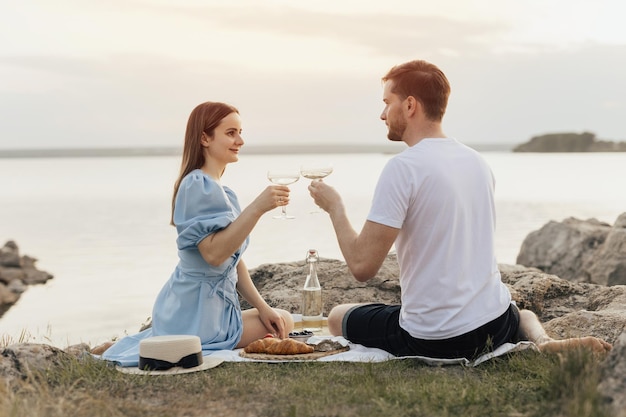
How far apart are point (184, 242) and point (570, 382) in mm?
2977

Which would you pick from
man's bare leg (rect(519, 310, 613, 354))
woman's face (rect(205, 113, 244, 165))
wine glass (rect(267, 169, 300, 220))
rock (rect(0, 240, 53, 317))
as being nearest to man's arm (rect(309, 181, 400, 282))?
wine glass (rect(267, 169, 300, 220))

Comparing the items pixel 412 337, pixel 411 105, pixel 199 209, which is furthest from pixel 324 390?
pixel 411 105

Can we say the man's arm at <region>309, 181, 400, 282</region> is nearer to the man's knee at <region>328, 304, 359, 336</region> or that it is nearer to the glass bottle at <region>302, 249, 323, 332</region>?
the man's knee at <region>328, 304, 359, 336</region>

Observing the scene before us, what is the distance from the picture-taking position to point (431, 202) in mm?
5457

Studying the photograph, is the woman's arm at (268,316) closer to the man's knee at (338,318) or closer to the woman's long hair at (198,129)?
the man's knee at (338,318)

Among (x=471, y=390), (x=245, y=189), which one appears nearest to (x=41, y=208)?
(x=245, y=189)

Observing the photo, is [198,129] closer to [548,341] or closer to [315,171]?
[315,171]

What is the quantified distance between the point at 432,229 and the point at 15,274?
34880 millimetres

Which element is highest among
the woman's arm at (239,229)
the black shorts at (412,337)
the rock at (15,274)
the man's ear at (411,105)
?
the man's ear at (411,105)

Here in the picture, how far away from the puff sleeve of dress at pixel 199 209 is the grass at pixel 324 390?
3.28 ft

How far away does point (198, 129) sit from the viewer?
647 cm

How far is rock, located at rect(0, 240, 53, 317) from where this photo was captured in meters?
35.1

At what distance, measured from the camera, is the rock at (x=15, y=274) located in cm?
3506

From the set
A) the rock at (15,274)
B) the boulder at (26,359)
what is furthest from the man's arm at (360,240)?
the rock at (15,274)
